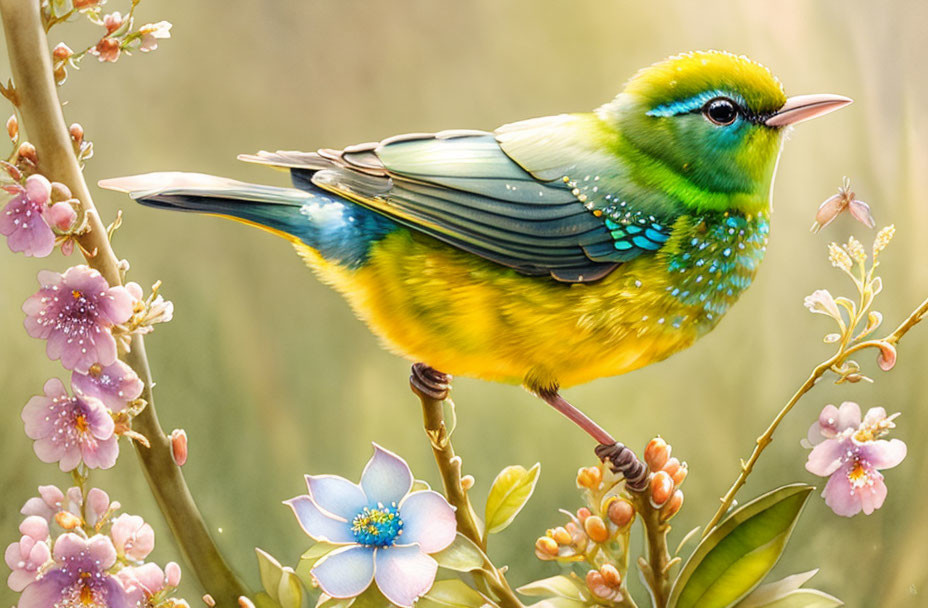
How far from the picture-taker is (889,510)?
103cm

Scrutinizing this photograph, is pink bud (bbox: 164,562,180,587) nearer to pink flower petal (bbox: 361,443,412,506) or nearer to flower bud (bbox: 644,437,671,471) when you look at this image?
pink flower petal (bbox: 361,443,412,506)

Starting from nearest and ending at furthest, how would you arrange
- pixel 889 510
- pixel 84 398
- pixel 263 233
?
pixel 84 398
pixel 263 233
pixel 889 510

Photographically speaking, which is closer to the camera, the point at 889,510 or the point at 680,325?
the point at 680,325

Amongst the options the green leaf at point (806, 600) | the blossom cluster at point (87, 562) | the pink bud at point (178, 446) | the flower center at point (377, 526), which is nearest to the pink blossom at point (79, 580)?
the blossom cluster at point (87, 562)

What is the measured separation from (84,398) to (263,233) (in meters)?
0.24

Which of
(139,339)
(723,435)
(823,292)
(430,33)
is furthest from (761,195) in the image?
(139,339)

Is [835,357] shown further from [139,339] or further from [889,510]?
[139,339]

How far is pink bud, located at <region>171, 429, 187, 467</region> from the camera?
881 millimetres

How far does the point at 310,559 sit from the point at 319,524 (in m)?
0.06

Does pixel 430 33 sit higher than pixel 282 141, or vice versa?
pixel 430 33

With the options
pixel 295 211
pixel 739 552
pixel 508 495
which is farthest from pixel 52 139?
pixel 739 552

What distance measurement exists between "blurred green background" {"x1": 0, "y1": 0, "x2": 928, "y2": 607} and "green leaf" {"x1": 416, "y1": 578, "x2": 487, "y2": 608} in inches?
2.9

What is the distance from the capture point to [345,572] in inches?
32.8

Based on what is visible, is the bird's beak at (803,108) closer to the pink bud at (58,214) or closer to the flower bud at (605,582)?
the flower bud at (605,582)
